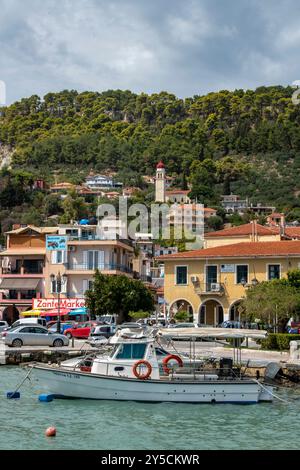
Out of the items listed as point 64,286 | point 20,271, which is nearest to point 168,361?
point 64,286

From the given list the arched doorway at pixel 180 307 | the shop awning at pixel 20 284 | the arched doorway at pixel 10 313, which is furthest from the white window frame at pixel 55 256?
the arched doorway at pixel 180 307

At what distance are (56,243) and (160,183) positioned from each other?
119m

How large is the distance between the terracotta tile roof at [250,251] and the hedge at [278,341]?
13970 millimetres

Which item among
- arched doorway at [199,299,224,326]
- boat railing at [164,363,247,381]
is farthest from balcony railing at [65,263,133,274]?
boat railing at [164,363,247,381]

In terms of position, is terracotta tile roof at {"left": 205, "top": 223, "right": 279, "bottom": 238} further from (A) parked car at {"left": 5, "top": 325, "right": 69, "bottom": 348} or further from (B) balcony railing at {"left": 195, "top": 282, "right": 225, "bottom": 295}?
(A) parked car at {"left": 5, "top": 325, "right": 69, "bottom": 348}

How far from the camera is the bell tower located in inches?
7091

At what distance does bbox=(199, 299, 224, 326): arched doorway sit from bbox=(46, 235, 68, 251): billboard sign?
14655mm

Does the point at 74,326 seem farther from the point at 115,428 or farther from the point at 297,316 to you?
the point at 115,428

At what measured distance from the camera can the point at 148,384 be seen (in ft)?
98.3

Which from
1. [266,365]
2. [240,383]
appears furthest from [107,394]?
[266,365]

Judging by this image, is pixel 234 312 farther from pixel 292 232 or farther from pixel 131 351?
pixel 131 351

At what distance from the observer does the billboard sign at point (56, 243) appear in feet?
232

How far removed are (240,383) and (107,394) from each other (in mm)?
4899

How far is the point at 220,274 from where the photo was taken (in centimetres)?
6078
